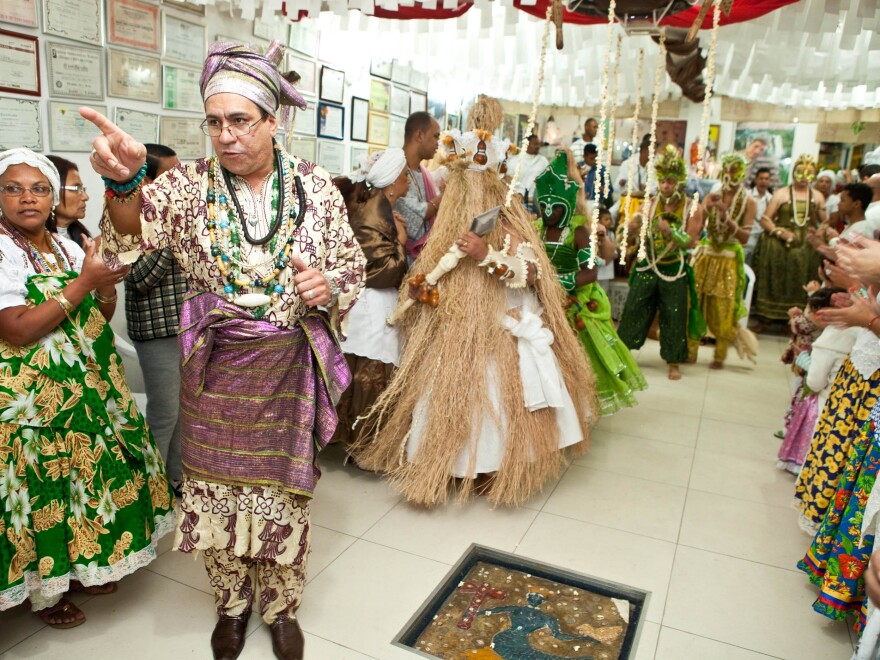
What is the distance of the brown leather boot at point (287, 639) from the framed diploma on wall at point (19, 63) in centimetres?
229

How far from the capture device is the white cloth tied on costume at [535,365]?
9.11 feet

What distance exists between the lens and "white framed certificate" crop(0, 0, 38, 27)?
2.56 m

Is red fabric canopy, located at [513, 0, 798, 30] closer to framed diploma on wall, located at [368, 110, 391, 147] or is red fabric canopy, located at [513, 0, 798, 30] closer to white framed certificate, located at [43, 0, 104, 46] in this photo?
white framed certificate, located at [43, 0, 104, 46]

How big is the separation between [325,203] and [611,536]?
1.78 meters

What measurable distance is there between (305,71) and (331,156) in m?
0.59

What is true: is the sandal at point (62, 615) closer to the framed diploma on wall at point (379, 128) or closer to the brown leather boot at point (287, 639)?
the brown leather boot at point (287, 639)

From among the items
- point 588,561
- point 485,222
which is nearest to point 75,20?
point 485,222

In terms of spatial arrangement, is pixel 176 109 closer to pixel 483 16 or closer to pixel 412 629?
pixel 483 16

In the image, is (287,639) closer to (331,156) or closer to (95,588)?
(95,588)

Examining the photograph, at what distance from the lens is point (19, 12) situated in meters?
2.61

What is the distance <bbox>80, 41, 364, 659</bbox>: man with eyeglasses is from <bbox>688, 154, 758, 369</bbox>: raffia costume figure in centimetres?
417

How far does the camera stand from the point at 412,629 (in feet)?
6.84

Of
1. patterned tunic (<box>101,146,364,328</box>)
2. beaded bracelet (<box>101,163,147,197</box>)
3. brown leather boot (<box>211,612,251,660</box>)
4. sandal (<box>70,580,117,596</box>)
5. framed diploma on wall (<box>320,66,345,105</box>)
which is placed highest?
framed diploma on wall (<box>320,66,345,105</box>)

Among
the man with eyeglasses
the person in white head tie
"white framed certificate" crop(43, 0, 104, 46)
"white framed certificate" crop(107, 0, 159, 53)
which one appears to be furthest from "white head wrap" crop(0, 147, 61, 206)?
"white framed certificate" crop(107, 0, 159, 53)
